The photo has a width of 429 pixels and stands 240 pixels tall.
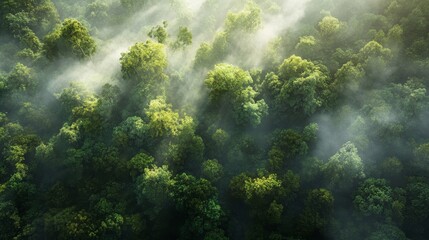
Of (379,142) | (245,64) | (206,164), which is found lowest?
(206,164)

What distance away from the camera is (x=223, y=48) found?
2181 inches

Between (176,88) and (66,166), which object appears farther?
(176,88)

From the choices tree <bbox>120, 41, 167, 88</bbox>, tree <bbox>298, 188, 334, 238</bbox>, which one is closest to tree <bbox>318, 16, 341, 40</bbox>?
tree <bbox>120, 41, 167, 88</bbox>

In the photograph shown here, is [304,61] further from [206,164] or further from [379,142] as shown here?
[206,164]

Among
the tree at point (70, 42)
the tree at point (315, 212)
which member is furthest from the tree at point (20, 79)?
the tree at point (315, 212)

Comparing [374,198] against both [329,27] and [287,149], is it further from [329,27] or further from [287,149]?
[329,27]

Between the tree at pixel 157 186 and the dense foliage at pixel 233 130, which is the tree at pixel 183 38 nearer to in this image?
the dense foliage at pixel 233 130

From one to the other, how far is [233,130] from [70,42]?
88.3 ft

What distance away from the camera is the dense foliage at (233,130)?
43938 mm

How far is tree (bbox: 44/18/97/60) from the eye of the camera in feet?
181

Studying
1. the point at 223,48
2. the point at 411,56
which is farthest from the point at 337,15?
the point at 223,48

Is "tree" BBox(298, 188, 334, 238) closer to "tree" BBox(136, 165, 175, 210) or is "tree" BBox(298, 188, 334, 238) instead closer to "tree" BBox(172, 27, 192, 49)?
"tree" BBox(136, 165, 175, 210)

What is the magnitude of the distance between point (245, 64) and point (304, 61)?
364 inches

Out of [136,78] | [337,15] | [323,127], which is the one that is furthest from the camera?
[337,15]
